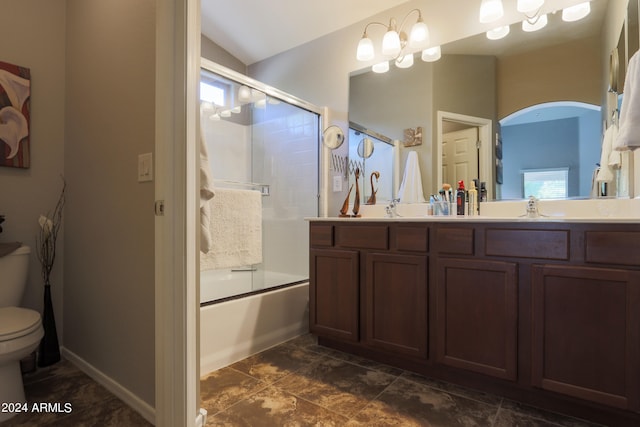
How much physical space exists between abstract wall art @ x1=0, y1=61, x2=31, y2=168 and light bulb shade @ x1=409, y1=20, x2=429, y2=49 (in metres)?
2.34

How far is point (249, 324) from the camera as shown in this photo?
6.77 feet

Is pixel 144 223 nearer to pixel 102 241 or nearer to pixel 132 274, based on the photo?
pixel 132 274

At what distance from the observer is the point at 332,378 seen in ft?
5.73

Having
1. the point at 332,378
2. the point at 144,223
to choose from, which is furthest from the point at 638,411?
the point at 144,223

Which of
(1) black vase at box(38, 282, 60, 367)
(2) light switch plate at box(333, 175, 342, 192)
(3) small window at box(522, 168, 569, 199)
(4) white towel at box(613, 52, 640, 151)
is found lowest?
(1) black vase at box(38, 282, 60, 367)

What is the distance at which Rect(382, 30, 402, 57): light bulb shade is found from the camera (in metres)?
2.32

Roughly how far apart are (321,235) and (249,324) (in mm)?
717

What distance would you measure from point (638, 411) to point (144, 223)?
79.4 inches

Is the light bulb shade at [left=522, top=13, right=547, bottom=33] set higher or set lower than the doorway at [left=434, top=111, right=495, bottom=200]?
higher

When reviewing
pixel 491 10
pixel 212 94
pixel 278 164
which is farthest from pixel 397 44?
pixel 212 94

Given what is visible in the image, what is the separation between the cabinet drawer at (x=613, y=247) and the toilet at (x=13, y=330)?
91.6 inches

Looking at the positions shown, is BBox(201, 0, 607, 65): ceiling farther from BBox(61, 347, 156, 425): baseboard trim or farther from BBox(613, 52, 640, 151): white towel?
BBox(61, 347, 156, 425): baseboard trim

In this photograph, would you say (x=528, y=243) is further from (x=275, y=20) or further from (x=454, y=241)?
(x=275, y=20)

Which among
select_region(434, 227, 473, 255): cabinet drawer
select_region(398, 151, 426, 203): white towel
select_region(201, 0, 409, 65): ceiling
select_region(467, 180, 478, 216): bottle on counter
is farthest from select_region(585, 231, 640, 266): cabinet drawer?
select_region(201, 0, 409, 65): ceiling
